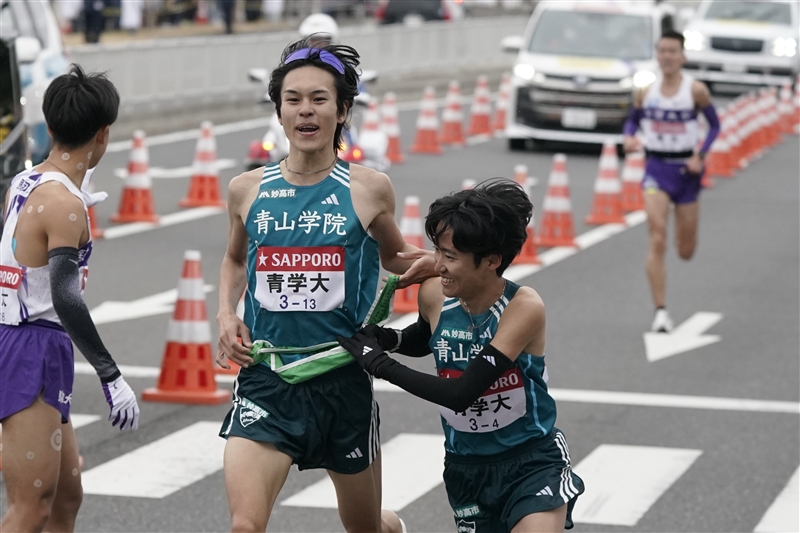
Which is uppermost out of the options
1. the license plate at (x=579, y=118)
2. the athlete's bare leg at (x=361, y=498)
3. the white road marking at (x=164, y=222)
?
the athlete's bare leg at (x=361, y=498)

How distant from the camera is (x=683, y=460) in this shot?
27.6 feet

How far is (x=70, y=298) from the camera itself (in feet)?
17.0

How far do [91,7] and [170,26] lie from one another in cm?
819

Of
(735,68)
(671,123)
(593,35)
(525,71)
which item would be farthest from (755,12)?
(671,123)

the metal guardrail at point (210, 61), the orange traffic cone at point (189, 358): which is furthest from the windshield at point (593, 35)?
the orange traffic cone at point (189, 358)

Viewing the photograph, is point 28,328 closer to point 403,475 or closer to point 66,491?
point 66,491

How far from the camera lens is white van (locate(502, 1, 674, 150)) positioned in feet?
78.0

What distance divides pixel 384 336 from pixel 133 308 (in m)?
7.18

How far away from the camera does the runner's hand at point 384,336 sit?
516cm

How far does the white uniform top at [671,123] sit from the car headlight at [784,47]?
2208cm

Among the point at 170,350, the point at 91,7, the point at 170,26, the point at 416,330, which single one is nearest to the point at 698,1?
the point at 170,26

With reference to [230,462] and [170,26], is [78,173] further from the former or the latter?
[170,26]

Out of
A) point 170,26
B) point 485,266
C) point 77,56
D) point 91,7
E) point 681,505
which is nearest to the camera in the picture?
point 485,266

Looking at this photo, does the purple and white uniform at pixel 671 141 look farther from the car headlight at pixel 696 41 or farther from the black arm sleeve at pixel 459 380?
the car headlight at pixel 696 41
